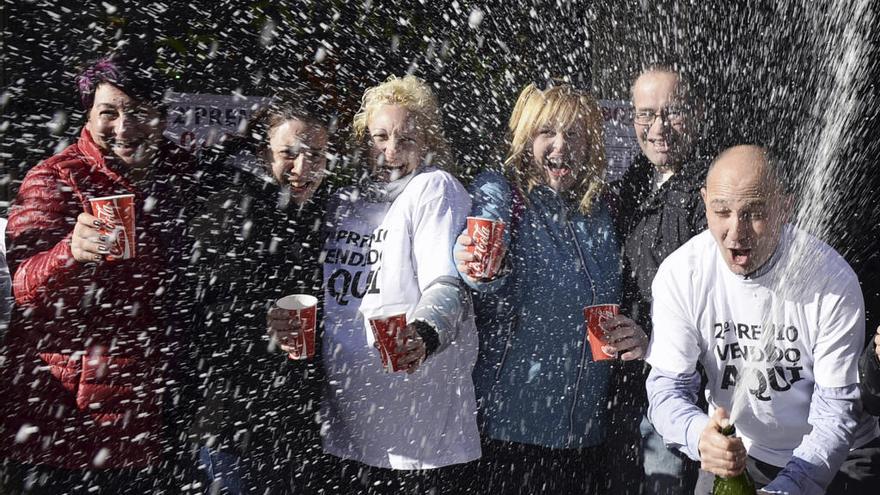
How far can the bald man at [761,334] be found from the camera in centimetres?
256

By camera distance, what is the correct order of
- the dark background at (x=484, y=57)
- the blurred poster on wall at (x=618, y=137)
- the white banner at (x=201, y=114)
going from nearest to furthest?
the blurred poster on wall at (x=618, y=137) < the white banner at (x=201, y=114) < the dark background at (x=484, y=57)

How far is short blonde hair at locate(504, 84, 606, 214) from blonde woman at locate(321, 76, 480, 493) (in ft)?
0.74

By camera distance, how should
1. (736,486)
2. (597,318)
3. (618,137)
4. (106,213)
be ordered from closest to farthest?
1. (736,486)
2. (106,213)
3. (597,318)
4. (618,137)

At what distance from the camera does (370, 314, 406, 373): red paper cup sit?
258cm

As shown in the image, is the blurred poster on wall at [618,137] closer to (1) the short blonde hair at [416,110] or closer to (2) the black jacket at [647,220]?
(2) the black jacket at [647,220]

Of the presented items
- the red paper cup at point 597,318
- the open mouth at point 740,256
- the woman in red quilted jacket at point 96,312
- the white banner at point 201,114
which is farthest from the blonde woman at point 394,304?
the open mouth at point 740,256

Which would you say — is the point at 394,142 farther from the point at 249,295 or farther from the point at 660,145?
the point at 660,145

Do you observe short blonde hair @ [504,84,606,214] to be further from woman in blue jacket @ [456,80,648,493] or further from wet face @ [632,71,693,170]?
wet face @ [632,71,693,170]

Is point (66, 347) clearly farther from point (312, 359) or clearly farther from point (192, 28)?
point (192, 28)

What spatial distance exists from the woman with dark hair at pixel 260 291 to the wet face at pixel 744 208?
4.27 feet

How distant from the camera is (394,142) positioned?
9.60ft

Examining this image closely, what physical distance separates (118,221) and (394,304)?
0.93 m

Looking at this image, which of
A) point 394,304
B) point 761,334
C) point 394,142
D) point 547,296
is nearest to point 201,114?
point 394,142

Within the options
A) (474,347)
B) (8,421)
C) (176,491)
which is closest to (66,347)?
(8,421)
